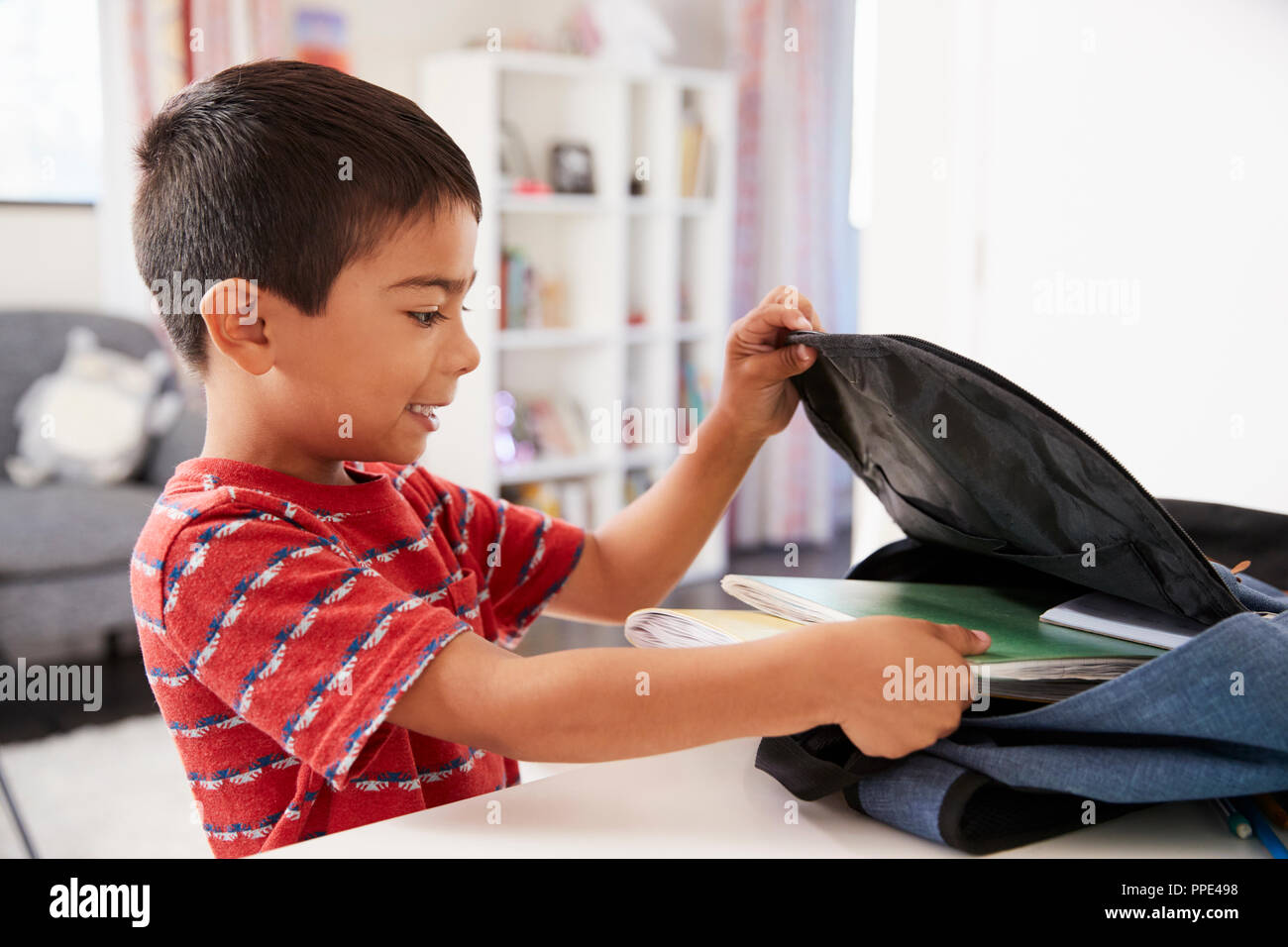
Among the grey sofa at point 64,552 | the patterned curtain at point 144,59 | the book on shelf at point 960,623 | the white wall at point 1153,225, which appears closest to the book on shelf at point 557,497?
the grey sofa at point 64,552

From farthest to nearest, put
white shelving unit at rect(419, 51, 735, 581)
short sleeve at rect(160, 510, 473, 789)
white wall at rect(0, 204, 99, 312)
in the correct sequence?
white shelving unit at rect(419, 51, 735, 581) → white wall at rect(0, 204, 99, 312) → short sleeve at rect(160, 510, 473, 789)

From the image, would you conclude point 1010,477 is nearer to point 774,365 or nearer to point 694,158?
point 774,365

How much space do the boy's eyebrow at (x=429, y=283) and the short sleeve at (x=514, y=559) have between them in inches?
10.4

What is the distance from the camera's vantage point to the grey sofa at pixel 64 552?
2678 mm

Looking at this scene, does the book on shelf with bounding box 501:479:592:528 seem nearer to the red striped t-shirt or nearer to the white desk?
the red striped t-shirt

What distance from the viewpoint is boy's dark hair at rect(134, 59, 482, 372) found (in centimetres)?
78

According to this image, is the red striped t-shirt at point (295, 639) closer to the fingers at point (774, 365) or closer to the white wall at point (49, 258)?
the fingers at point (774, 365)

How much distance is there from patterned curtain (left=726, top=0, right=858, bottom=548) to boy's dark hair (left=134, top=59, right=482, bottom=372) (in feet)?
12.0

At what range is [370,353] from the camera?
0.78 m

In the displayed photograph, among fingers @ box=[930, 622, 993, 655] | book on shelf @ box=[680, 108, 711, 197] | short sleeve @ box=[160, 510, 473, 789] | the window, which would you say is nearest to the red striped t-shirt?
short sleeve @ box=[160, 510, 473, 789]

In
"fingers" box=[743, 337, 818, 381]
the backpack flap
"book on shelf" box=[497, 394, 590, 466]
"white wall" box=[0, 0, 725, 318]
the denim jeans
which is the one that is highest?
"white wall" box=[0, 0, 725, 318]

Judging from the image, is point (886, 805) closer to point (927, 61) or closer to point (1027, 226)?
point (1027, 226)

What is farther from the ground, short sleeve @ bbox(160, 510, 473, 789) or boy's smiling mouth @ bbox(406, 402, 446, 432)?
boy's smiling mouth @ bbox(406, 402, 446, 432)
